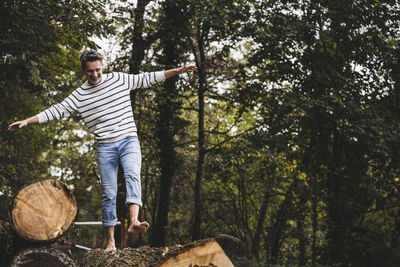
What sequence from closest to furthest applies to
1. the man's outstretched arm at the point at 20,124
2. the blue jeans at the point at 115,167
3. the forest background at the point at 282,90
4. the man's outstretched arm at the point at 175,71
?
the man's outstretched arm at the point at 20,124 < the blue jeans at the point at 115,167 < the man's outstretched arm at the point at 175,71 < the forest background at the point at 282,90

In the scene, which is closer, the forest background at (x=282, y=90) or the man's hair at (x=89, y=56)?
the man's hair at (x=89, y=56)

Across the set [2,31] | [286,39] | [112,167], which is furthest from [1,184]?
[286,39]

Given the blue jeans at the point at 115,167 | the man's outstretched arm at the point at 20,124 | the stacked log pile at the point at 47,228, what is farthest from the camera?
the blue jeans at the point at 115,167

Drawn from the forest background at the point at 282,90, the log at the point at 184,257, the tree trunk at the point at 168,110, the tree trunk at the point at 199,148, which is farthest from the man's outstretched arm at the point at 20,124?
the tree trunk at the point at 199,148

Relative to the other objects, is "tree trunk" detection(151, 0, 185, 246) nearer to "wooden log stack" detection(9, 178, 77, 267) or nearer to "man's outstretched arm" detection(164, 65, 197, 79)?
"man's outstretched arm" detection(164, 65, 197, 79)

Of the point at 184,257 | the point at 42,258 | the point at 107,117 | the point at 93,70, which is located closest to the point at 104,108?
the point at 107,117

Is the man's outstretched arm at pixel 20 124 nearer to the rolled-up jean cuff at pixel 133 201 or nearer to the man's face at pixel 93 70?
the man's face at pixel 93 70

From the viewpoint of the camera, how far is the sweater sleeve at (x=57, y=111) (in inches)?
142

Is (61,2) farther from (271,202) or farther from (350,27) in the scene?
(271,202)

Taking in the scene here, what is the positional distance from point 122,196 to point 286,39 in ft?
18.2

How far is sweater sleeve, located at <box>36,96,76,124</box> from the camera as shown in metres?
3.62

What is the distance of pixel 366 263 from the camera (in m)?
8.16

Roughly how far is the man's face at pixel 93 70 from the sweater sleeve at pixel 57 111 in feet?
1.02

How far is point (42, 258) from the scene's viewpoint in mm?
3203
